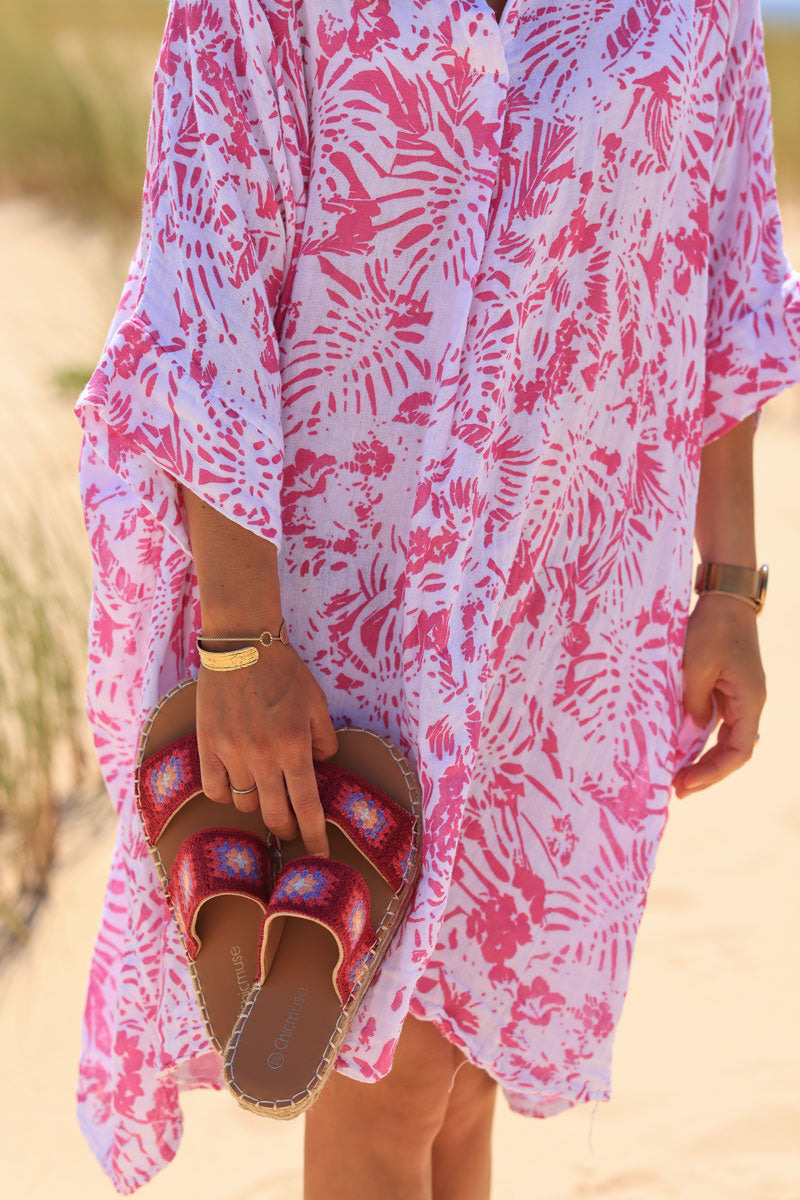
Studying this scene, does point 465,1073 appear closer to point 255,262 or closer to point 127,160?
point 255,262

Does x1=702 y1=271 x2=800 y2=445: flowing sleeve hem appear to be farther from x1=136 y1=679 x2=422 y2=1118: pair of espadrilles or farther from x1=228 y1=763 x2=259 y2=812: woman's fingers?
x1=228 y1=763 x2=259 y2=812: woman's fingers

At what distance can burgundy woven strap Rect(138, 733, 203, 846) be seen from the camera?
1.18 metres

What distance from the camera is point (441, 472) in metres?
1.14

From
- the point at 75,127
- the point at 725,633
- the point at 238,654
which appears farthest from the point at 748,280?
the point at 75,127

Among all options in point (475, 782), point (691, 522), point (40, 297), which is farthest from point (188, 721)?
point (40, 297)

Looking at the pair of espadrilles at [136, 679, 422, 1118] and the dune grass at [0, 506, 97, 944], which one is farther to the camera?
the dune grass at [0, 506, 97, 944]

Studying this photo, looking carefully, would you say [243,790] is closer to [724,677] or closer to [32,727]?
[724,677]

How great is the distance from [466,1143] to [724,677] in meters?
0.64

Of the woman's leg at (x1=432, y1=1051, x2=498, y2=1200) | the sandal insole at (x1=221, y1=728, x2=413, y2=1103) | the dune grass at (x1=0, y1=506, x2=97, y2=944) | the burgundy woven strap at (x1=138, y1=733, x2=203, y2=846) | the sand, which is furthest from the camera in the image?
the dune grass at (x1=0, y1=506, x2=97, y2=944)

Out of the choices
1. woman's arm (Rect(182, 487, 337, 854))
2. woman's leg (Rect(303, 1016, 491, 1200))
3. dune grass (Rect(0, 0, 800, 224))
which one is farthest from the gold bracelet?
dune grass (Rect(0, 0, 800, 224))

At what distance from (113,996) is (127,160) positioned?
7541 mm

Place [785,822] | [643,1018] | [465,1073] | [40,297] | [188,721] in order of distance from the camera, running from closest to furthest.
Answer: [188,721] < [465,1073] < [643,1018] < [785,822] < [40,297]

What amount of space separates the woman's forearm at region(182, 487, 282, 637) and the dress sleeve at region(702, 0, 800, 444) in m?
0.66

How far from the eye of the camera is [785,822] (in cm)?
316
